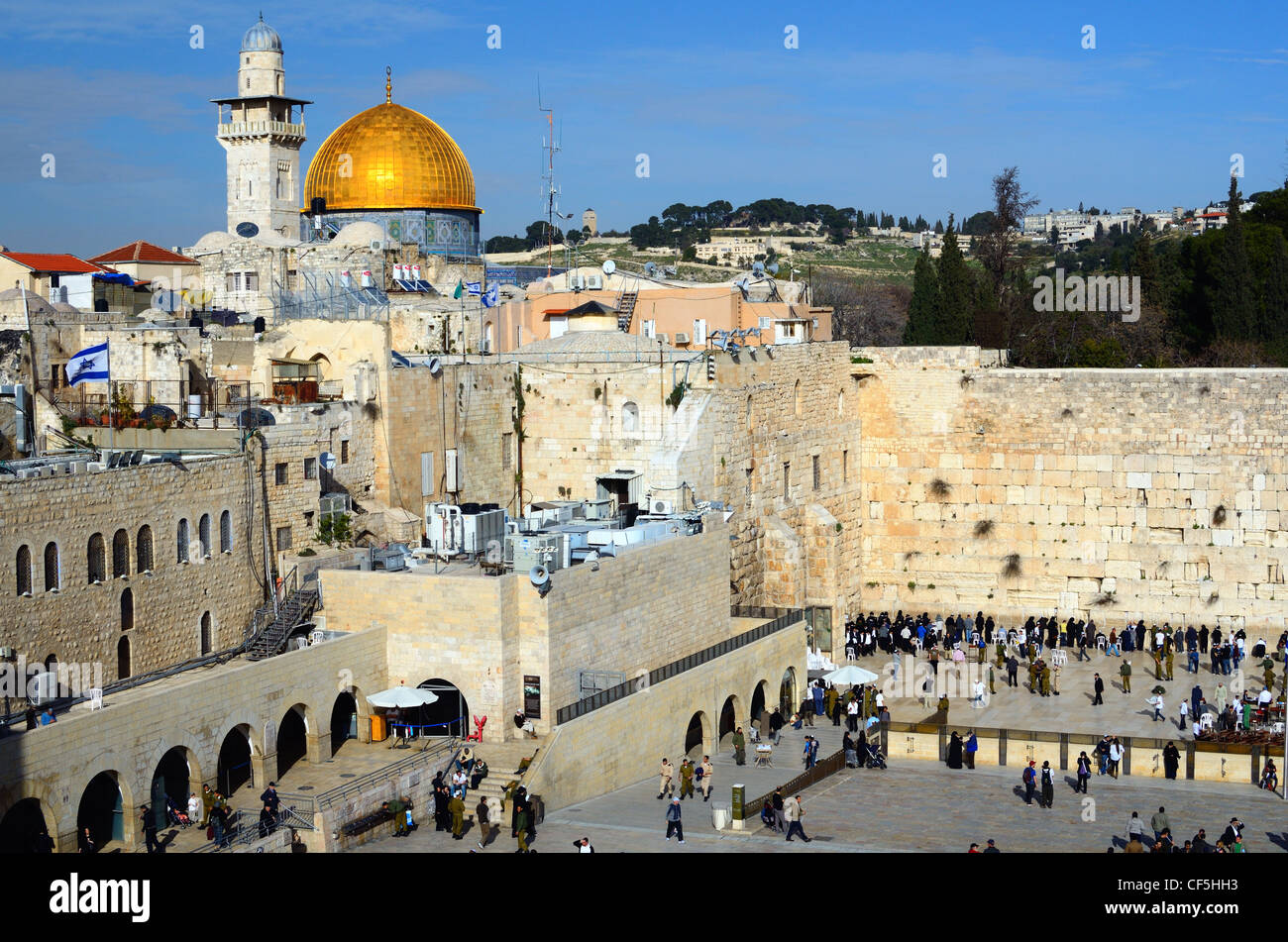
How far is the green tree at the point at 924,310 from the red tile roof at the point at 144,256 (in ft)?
57.0

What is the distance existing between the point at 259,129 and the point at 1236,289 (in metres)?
25.4

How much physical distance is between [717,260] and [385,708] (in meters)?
69.3

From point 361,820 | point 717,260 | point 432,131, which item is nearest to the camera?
point 361,820

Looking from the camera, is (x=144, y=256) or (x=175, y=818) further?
(x=144, y=256)

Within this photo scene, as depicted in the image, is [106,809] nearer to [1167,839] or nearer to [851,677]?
[1167,839]

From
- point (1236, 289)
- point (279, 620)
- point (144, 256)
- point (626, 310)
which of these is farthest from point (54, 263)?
point (1236, 289)

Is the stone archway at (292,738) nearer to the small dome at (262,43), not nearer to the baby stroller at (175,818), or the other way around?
the baby stroller at (175,818)

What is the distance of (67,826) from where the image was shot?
16.0m

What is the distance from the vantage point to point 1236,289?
37875mm

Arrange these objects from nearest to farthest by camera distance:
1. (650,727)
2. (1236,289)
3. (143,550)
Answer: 1. (143,550)
2. (650,727)
3. (1236,289)

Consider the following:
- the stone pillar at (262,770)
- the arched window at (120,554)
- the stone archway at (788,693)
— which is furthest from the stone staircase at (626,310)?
the stone pillar at (262,770)

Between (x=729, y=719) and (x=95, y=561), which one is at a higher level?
(x=95, y=561)

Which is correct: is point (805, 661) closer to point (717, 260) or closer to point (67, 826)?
point (67, 826)
